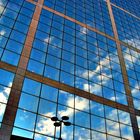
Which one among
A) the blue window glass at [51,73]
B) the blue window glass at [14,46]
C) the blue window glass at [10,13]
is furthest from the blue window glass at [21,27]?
the blue window glass at [51,73]

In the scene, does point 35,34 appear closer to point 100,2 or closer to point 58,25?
point 58,25

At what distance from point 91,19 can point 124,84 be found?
1434cm

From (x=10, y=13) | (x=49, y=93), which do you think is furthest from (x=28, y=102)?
(x=10, y=13)

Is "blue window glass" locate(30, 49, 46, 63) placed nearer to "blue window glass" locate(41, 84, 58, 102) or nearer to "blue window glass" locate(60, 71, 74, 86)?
"blue window glass" locate(60, 71, 74, 86)

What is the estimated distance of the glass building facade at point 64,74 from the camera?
1094 inches

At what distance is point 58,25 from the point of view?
4016 centimetres

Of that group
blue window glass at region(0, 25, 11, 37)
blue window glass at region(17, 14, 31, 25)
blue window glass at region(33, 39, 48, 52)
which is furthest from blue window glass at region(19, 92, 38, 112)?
blue window glass at region(17, 14, 31, 25)

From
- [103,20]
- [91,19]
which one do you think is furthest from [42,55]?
[103,20]

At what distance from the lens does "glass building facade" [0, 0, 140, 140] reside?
27781 mm

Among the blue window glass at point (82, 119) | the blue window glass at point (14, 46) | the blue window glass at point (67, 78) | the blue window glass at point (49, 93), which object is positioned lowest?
the blue window glass at point (82, 119)

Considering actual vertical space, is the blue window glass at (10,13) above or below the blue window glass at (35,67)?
above

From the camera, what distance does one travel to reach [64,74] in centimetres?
3416

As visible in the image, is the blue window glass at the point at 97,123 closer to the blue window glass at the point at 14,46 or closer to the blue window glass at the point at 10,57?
the blue window glass at the point at 10,57

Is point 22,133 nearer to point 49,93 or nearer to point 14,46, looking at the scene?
point 49,93
